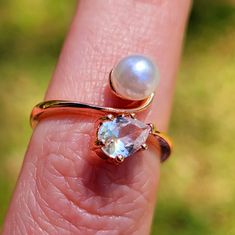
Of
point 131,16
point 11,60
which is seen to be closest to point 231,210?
point 131,16

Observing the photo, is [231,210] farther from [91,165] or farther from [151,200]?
[91,165]

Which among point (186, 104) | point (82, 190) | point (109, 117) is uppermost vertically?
point (186, 104)

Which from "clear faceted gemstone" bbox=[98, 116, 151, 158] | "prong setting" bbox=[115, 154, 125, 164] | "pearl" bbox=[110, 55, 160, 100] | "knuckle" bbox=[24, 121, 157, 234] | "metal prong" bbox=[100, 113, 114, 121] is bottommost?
"knuckle" bbox=[24, 121, 157, 234]

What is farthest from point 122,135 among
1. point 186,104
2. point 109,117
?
point 186,104

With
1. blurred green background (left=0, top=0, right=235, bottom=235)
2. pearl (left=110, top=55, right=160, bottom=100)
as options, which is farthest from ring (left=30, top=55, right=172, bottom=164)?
blurred green background (left=0, top=0, right=235, bottom=235)

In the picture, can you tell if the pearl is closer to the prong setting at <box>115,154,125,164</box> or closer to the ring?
the ring

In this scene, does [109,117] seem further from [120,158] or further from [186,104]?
[186,104]
